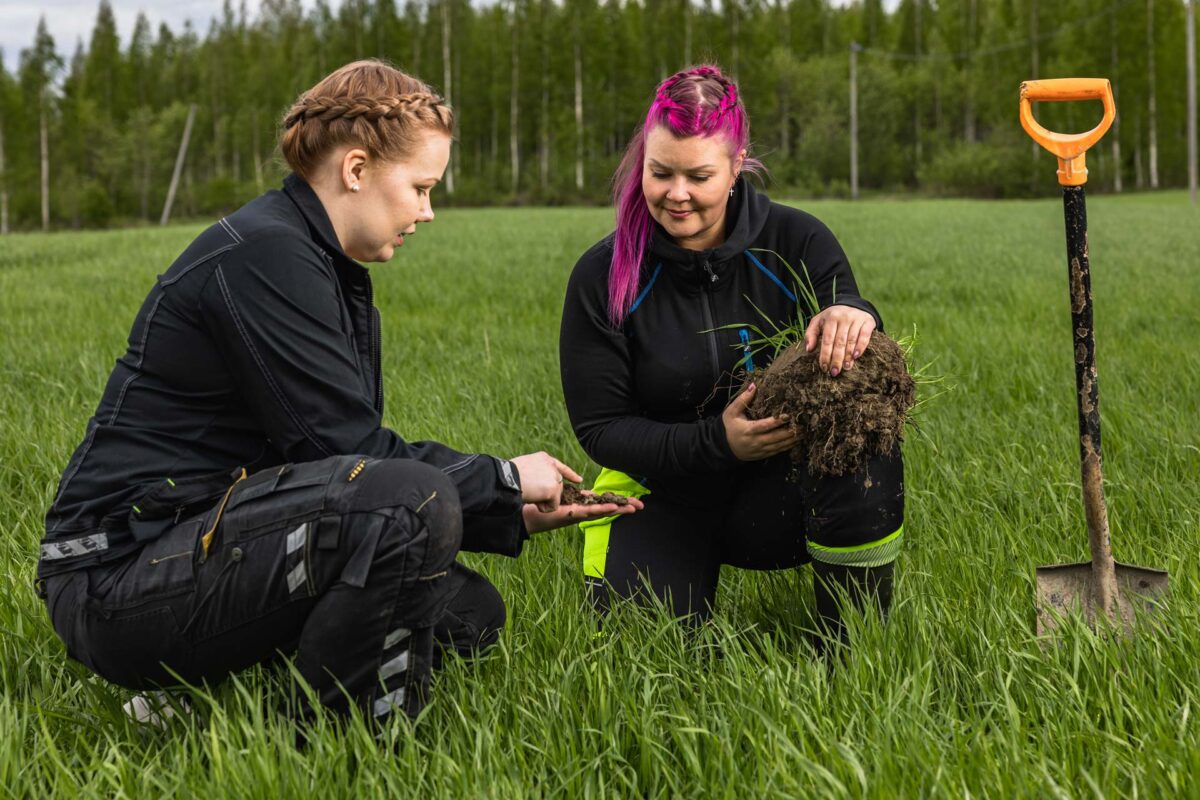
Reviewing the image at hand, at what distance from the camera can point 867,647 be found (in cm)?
215

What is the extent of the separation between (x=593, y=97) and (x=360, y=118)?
5672 centimetres

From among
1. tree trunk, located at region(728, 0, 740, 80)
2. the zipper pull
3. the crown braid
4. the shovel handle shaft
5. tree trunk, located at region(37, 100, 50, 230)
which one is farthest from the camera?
tree trunk, located at region(728, 0, 740, 80)

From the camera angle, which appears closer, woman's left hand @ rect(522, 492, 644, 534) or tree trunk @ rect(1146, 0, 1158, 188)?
woman's left hand @ rect(522, 492, 644, 534)

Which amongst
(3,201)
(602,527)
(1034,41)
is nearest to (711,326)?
(602,527)

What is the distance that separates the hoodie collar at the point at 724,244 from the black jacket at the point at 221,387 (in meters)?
0.95

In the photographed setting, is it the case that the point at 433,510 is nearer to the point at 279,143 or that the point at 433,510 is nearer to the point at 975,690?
the point at 279,143

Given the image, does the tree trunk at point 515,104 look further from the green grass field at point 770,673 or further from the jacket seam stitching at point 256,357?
the jacket seam stitching at point 256,357

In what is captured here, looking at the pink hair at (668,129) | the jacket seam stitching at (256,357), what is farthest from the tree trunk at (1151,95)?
the jacket seam stitching at (256,357)

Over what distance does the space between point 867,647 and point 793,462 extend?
1.55 feet

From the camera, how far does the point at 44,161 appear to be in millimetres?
55594

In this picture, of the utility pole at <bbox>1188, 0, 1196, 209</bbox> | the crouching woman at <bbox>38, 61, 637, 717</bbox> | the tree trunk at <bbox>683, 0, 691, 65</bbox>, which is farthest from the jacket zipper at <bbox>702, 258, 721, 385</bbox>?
the tree trunk at <bbox>683, 0, 691, 65</bbox>

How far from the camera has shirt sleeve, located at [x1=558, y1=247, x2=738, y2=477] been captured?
2.67m

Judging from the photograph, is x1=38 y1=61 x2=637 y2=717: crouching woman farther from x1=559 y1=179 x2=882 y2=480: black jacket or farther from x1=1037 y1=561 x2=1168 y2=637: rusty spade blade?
x1=1037 y1=561 x2=1168 y2=637: rusty spade blade

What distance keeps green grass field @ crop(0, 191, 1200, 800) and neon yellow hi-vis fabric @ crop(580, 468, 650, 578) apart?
8 cm
